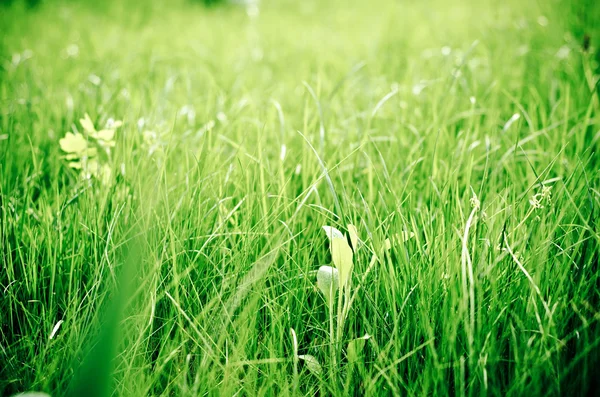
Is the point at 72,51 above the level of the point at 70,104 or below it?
above

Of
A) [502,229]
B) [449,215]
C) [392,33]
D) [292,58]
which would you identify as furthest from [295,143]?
[392,33]

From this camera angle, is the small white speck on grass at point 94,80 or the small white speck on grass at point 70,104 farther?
the small white speck on grass at point 94,80

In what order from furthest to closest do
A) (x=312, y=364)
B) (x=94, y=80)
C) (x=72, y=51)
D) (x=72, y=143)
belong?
(x=72, y=51) < (x=94, y=80) < (x=72, y=143) < (x=312, y=364)

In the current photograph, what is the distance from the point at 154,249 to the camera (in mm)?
972

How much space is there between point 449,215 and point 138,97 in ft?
4.81

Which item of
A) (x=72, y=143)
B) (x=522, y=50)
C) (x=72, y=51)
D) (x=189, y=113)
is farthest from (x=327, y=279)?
(x=72, y=51)

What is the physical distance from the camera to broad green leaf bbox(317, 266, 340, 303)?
2.97 ft

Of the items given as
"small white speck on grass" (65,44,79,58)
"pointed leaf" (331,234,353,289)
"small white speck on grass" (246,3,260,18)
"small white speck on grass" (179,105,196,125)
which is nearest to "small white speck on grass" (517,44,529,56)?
"small white speck on grass" (246,3,260,18)

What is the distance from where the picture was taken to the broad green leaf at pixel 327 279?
2.97 feet

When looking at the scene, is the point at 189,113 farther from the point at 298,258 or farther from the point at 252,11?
the point at 252,11

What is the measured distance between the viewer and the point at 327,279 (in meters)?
0.91

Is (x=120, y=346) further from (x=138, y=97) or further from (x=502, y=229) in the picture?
(x=138, y=97)

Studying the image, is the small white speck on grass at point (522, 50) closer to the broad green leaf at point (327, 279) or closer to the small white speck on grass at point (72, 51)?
the broad green leaf at point (327, 279)

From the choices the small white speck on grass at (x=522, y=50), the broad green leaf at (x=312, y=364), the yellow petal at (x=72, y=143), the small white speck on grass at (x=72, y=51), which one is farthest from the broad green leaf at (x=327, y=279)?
the small white speck on grass at (x=72, y=51)
